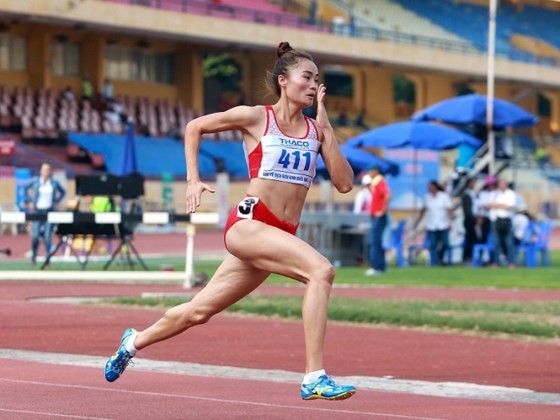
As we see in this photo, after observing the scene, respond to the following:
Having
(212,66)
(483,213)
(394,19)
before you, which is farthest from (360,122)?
(483,213)

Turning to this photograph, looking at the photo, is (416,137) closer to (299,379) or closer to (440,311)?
(440,311)

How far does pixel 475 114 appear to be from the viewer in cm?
2912

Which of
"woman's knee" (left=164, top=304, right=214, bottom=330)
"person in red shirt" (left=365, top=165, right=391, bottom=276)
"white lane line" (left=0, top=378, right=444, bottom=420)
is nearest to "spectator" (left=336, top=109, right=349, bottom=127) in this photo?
"person in red shirt" (left=365, top=165, right=391, bottom=276)

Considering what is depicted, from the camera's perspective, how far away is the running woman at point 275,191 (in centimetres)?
752

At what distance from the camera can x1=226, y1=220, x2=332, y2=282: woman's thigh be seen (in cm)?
750

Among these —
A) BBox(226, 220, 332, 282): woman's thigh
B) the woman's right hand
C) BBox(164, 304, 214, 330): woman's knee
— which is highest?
the woman's right hand

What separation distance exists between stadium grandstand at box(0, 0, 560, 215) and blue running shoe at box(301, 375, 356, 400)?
104 ft

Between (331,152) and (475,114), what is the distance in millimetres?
21543

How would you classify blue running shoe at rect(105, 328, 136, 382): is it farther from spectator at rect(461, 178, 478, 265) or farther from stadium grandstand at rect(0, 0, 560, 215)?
stadium grandstand at rect(0, 0, 560, 215)

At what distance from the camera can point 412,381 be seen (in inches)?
413

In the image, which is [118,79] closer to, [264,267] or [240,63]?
[240,63]

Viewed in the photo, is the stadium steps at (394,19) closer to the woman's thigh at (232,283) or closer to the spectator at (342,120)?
the spectator at (342,120)

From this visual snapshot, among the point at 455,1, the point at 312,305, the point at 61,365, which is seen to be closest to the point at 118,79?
the point at 455,1

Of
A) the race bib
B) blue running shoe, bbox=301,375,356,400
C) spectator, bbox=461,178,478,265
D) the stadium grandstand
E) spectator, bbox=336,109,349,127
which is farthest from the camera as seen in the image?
spectator, bbox=336,109,349,127
